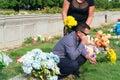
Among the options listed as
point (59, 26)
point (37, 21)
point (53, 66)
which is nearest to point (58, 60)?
point (53, 66)

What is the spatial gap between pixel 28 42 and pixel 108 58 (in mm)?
4714

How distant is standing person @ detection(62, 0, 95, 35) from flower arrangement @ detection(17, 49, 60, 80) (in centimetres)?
167

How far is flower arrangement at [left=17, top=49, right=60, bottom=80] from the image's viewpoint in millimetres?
5996

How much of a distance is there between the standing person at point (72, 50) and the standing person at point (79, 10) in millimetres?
966

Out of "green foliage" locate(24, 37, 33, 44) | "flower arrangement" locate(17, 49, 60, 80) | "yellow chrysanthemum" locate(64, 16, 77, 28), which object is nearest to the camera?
"flower arrangement" locate(17, 49, 60, 80)

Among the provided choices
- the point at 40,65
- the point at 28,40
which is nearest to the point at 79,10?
the point at 40,65

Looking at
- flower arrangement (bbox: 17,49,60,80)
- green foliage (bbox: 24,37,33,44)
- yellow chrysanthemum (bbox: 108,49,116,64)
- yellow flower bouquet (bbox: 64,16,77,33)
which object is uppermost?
yellow flower bouquet (bbox: 64,16,77,33)

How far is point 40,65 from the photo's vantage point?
19.8 feet

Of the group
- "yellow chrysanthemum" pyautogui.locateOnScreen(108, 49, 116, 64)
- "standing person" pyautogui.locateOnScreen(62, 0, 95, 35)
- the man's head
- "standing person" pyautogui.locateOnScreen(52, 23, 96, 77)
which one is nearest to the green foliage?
"yellow chrysanthemum" pyautogui.locateOnScreen(108, 49, 116, 64)

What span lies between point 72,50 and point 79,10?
1308 mm

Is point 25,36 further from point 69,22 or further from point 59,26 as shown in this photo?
point 69,22

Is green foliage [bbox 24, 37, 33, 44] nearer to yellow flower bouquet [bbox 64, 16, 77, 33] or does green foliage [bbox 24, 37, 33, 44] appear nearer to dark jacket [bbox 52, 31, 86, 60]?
yellow flower bouquet [bbox 64, 16, 77, 33]

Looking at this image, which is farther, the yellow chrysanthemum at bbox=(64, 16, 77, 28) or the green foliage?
the green foliage

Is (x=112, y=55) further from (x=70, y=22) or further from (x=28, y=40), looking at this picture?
(x=28, y=40)
